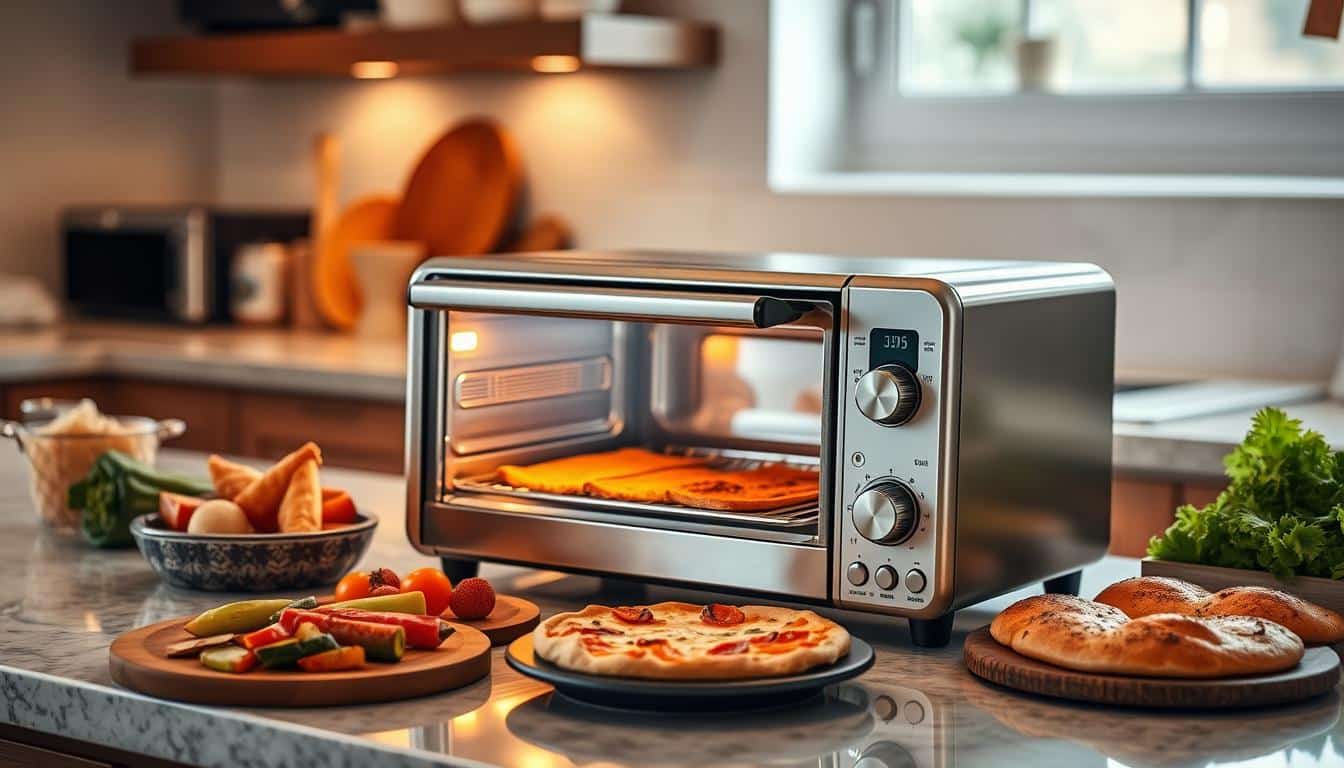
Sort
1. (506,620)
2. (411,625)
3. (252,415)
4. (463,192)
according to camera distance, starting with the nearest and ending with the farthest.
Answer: (411,625) → (506,620) → (252,415) → (463,192)

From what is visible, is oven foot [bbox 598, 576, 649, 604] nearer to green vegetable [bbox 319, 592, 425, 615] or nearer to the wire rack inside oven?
the wire rack inside oven

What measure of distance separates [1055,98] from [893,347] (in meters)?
1.79

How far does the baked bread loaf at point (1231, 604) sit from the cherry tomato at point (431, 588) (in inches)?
18.5

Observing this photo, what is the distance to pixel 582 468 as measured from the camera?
1503 mm

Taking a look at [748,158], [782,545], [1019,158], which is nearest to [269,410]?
[748,158]

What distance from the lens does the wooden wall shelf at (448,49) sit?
2.90m

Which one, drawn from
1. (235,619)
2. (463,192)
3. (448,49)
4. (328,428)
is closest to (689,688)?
(235,619)

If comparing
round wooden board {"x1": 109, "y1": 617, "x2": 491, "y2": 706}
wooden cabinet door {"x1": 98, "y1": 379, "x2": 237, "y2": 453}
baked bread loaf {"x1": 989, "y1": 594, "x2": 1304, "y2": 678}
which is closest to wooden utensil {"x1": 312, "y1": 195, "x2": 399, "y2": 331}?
wooden cabinet door {"x1": 98, "y1": 379, "x2": 237, "y2": 453}

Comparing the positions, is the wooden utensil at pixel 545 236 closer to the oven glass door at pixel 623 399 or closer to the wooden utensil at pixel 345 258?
the wooden utensil at pixel 345 258

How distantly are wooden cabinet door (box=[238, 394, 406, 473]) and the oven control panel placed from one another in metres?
1.60

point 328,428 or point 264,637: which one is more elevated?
point 264,637

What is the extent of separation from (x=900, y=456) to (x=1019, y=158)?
71.9 inches

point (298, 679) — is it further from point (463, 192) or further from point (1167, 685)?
point (463, 192)

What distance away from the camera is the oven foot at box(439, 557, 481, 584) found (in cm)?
145
